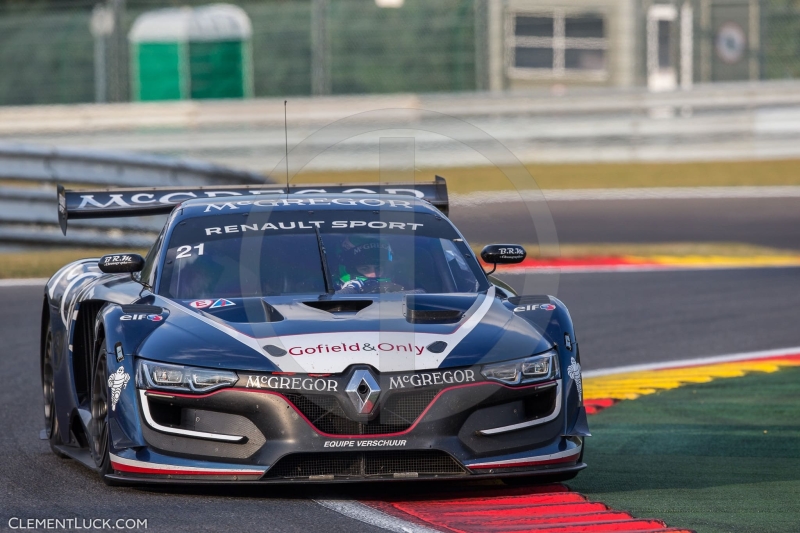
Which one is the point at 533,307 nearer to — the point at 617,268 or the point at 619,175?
the point at 617,268

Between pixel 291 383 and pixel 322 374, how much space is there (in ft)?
0.40

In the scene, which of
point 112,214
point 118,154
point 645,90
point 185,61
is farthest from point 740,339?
point 185,61

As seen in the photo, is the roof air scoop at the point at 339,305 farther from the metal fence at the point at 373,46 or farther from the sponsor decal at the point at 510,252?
the metal fence at the point at 373,46

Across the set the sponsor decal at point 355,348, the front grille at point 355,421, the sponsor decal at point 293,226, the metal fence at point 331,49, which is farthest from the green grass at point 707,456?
the metal fence at point 331,49

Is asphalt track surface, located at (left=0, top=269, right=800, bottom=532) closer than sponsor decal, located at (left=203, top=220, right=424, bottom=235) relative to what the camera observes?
Yes

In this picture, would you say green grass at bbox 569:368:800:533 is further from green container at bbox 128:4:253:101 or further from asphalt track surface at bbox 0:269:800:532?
green container at bbox 128:4:253:101

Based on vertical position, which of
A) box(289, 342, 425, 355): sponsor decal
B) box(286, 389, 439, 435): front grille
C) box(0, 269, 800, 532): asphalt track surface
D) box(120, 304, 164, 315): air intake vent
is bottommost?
box(0, 269, 800, 532): asphalt track surface

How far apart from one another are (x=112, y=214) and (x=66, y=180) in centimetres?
657

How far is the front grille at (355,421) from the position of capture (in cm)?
543

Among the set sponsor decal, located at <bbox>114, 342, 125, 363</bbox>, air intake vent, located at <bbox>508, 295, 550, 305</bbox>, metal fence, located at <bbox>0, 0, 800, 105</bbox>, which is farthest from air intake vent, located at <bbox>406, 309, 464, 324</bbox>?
metal fence, located at <bbox>0, 0, 800, 105</bbox>

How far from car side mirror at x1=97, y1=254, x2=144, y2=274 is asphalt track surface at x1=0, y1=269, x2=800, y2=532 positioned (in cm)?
93

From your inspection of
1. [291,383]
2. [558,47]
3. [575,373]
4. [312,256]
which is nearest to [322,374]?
[291,383]

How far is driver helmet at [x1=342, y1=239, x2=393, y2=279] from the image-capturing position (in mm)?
6547

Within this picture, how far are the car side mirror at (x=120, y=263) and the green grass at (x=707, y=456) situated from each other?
234cm
